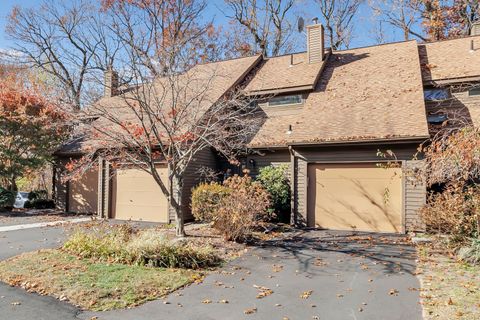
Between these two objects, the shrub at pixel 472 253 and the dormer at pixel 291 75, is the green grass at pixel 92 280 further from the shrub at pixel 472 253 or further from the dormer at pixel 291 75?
the dormer at pixel 291 75

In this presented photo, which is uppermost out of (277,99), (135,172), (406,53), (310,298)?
(406,53)

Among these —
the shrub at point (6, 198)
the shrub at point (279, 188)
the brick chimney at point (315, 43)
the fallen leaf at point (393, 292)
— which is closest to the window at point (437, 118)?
the shrub at point (279, 188)

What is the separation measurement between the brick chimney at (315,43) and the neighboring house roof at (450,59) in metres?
3.94

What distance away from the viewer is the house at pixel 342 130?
35.3 ft

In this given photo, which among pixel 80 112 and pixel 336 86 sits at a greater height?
pixel 336 86

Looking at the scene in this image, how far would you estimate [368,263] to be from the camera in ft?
24.2

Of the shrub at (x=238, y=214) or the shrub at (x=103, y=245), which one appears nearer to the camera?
the shrub at (x=103, y=245)

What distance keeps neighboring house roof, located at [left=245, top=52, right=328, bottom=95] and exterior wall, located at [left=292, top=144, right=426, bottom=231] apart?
326cm

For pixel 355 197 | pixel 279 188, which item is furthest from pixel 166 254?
pixel 355 197

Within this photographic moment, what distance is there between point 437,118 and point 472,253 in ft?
19.5

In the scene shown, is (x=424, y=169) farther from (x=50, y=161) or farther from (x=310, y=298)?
(x=50, y=161)

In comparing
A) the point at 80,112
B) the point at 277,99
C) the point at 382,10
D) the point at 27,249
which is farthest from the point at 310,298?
the point at 382,10

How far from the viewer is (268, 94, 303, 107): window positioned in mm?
14039

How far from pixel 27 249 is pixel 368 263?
7524 millimetres
